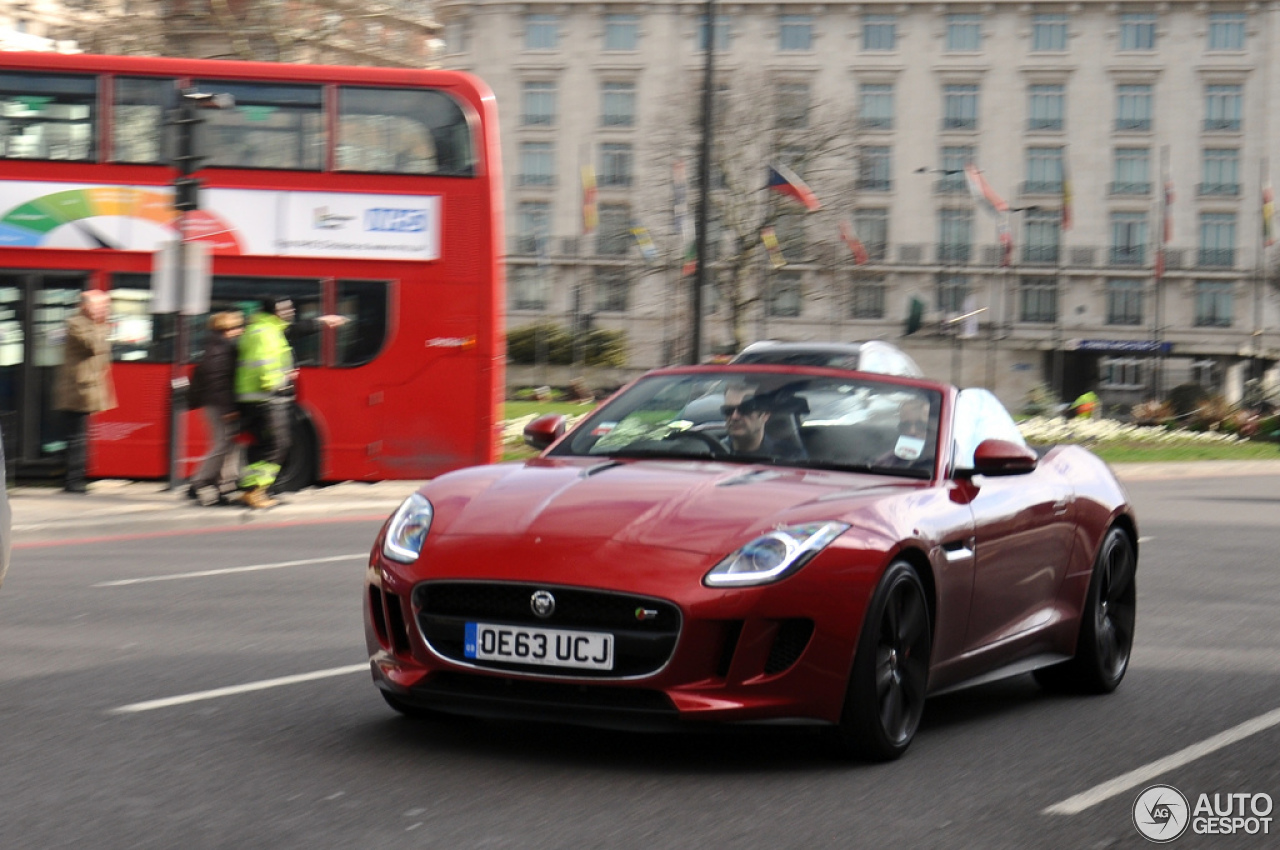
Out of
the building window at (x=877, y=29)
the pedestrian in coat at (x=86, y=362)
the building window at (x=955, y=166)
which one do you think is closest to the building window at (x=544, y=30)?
the building window at (x=877, y=29)

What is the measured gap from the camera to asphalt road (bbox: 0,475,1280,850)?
16.2 ft

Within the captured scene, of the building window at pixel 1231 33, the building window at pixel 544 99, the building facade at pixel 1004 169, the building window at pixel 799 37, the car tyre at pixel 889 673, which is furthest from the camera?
the building window at pixel 544 99

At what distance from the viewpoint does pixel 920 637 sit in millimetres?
6094

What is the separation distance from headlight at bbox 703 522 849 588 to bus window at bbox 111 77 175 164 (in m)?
13.6

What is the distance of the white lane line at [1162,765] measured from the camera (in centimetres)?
546

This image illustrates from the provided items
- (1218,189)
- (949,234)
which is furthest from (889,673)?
(1218,189)

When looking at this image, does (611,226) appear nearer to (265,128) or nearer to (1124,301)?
(1124,301)

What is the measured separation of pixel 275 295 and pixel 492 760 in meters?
13.2

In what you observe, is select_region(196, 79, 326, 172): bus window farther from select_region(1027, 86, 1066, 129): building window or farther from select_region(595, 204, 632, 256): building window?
select_region(1027, 86, 1066, 129): building window

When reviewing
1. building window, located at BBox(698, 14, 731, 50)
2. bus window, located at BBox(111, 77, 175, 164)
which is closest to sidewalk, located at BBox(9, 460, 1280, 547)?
bus window, located at BBox(111, 77, 175, 164)

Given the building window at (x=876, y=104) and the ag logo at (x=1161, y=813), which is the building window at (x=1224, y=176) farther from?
the ag logo at (x=1161, y=813)

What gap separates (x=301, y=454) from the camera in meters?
18.8

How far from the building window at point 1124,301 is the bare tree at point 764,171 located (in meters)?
23.4

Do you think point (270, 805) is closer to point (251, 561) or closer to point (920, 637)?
point (920, 637)
